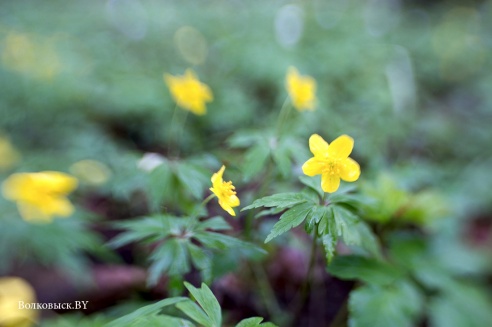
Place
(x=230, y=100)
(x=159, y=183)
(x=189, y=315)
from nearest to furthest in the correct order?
(x=189, y=315) → (x=159, y=183) → (x=230, y=100)

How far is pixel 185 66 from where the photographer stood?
388cm

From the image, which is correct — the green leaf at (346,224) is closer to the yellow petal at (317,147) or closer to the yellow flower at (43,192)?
the yellow petal at (317,147)

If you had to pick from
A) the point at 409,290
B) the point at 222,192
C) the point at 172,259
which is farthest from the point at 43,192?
the point at 409,290

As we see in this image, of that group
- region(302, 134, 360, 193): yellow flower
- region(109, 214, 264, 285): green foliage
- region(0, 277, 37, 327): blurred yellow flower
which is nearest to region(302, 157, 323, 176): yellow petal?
region(302, 134, 360, 193): yellow flower

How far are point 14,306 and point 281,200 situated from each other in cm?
105

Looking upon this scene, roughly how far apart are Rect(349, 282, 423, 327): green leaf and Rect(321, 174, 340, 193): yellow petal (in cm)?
46

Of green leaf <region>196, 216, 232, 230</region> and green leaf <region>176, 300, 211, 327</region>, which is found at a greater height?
green leaf <region>196, 216, 232, 230</region>

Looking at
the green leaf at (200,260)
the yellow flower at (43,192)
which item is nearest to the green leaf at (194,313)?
the green leaf at (200,260)

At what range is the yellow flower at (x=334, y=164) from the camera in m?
0.92

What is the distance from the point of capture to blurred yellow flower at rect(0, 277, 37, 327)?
1.29m

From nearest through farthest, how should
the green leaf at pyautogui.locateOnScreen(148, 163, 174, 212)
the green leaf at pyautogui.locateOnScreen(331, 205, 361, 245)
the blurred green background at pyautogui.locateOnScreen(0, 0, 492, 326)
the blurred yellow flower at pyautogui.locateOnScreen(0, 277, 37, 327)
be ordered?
the green leaf at pyautogui.locateOnScreen(331, 205, 361, 245), the green leaf at pyautogui.locateOnScreen(148, 163, 174, 212), the blurred yellow flower at pyautogui.locateOnScreen(0, 277, 37, 327), the blurred green background at pyautogui.locateOnScreen(0, 0, 492, 326)

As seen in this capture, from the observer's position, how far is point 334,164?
93 centimetres

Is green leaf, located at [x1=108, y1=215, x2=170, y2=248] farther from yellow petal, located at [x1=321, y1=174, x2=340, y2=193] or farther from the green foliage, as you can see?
yellow petal, located at [x1=321, y1=174, x2=340, y2=193]

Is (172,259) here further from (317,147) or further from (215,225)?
(317,147)
